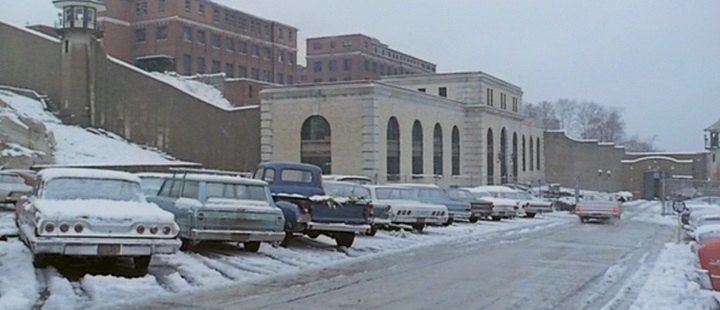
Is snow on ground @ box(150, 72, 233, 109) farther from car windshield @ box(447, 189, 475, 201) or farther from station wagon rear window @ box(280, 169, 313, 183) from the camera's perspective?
station wagon rear window @ box(280, 169, 313, 183)

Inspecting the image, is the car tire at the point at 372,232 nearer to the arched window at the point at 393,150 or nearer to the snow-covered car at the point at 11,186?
the snow-covered car at the point at 11,186

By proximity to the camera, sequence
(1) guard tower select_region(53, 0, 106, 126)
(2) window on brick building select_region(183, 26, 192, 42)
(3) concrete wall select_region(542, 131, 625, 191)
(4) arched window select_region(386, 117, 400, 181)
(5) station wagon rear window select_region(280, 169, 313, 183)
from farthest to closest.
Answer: (2) window on brick building select_region(183, 26, 192, 42) → (3) concrete wall select_region(542, 131, 625, 191) → (1) guard tower select_region(53, 0, 106, 126) → (4) arched window select_region(386, 117, 400, 181) → (5) station wagon rear window select_region(280, 169, 313, 183)

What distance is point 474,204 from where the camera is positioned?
34.9 meters

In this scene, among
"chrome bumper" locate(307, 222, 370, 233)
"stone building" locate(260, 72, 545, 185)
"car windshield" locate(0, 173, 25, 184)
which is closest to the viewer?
"chrome bumper" locate(307, 222, 370, 233)

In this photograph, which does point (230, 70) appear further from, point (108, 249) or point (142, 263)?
point (108, 249)

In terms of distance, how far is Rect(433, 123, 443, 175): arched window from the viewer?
5566 centimetres

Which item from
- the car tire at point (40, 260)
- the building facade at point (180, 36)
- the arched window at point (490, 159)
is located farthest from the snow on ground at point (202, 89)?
the car tire at point (40, 260)

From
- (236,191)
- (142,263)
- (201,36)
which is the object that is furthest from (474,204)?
(201,36)

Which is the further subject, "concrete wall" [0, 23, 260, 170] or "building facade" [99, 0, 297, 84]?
"building facade" [99, 0, 297, 84]

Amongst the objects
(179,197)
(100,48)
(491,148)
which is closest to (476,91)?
(491,148)

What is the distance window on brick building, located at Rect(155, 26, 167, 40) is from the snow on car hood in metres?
72.3

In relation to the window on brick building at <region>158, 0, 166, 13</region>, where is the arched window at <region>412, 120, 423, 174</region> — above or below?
below

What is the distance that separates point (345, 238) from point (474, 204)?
14.9m

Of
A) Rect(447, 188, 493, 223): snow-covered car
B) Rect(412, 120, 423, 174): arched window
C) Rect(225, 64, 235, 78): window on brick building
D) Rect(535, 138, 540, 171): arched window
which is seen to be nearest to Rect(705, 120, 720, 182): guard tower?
Rect(535, 138, 540, 171): arched window
